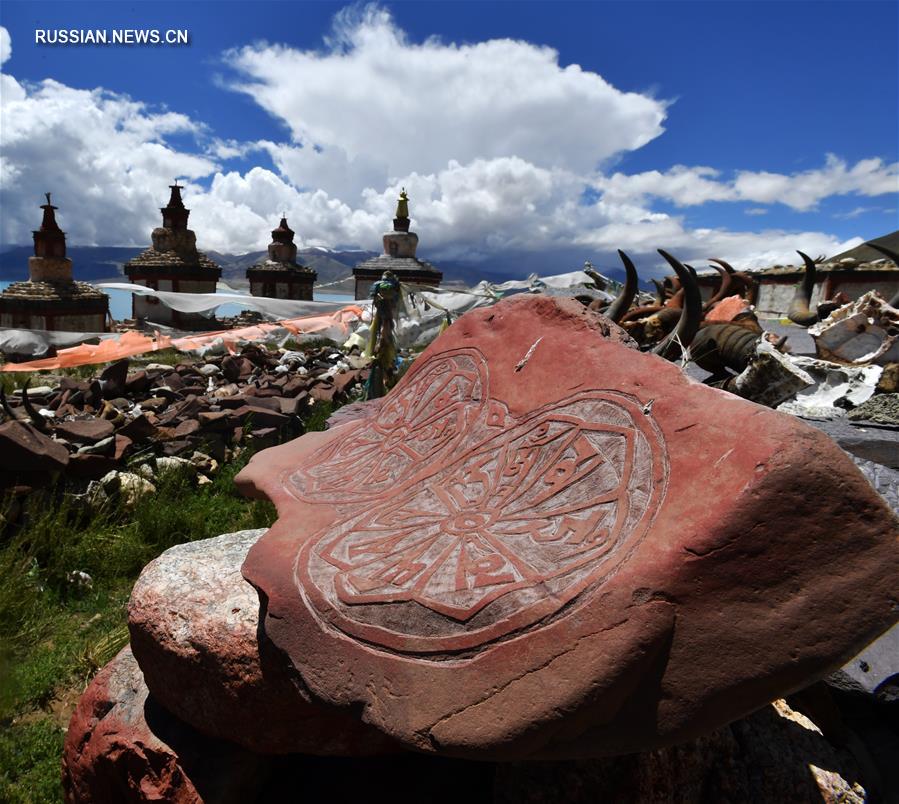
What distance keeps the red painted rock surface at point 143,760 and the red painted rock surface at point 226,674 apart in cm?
9

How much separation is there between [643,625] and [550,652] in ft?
0.69

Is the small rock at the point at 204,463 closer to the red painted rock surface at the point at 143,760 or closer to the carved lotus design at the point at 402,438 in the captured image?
the carved lotus design at the point at 402,438

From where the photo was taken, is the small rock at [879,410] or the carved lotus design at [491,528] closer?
the carved lotus design at [491,528]

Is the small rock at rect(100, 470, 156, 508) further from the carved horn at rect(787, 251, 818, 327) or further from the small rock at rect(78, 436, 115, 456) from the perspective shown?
the carved horn at rect(787, 251, 818, 327)

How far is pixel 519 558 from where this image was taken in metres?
1.50

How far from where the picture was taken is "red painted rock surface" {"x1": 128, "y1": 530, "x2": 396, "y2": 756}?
1.74 metres

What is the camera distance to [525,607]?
1361mm

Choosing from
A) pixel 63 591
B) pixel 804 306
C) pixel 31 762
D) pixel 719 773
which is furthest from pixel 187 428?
pixel 804 306

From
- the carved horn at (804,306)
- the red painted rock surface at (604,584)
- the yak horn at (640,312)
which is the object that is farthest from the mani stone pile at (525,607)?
the carved horn at (804,306)

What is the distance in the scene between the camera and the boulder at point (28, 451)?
3.76 metres

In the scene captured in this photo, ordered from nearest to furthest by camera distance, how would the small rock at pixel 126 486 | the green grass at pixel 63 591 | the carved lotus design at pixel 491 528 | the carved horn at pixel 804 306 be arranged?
the carved lotus design at pixel 491 528
the green grass at pixel 63 591
the small rock at pixel 126 486
the carved horn at pixel 804 306

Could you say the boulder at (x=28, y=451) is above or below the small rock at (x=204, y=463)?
above

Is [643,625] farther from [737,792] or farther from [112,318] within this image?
[112,318]

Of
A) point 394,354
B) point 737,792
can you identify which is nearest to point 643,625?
point 737,792
